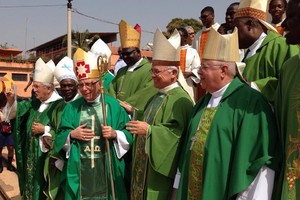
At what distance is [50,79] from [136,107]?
67.0 inches

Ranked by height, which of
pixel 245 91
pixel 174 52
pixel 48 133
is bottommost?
pixel 48 133

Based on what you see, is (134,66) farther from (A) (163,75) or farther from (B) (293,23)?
(B) (293,23)

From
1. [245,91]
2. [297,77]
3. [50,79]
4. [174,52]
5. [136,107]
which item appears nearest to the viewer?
[297,77]

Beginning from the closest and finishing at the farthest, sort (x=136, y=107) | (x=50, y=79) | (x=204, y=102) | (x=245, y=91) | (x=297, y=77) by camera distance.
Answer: (x=297, y=77)
(x=245, y=91)
(x=204, y=102)
(x=136, y=107)
(x=50, y=79)

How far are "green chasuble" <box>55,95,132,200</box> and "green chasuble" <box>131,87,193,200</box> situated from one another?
50 centimetres

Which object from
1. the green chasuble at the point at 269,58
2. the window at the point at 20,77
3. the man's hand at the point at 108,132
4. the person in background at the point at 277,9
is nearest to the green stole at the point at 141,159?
the man's hand at the point at 108,132

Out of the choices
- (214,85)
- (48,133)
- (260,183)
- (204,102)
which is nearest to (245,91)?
(214,85)

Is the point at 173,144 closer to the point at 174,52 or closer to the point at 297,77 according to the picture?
the point at 174,52

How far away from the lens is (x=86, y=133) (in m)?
4.61

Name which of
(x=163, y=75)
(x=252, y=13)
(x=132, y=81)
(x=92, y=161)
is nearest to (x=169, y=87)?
(x=163, y=75)

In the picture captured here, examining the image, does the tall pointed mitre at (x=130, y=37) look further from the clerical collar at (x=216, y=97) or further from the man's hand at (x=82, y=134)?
the clerical collar at (x=216, y=97)

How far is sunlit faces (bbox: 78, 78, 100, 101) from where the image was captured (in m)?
4.71

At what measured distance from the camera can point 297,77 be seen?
2.82 metres

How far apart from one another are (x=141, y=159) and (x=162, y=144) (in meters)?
0.52
